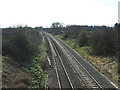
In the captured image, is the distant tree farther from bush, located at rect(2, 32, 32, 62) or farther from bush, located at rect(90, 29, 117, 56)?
bush, located at rect(2, 32, 32, 62)

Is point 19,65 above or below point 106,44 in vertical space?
below

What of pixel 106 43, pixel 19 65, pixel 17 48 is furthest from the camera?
pixel 106 43

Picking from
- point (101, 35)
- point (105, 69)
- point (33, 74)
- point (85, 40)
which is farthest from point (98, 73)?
point (85, 40)

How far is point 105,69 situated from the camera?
27.4 meters

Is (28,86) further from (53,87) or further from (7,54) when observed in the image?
(7,54)

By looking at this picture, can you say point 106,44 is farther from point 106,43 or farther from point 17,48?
point 17,48

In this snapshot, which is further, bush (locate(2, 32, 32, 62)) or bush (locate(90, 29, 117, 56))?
bush (locate(90, 29, 117, 56))

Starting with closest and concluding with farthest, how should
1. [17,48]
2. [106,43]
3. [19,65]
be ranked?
[19,65] < [17,48] < [106,43]

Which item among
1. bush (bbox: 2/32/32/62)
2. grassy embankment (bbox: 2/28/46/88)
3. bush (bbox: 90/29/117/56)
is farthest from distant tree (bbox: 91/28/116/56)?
bush (bbox: 2/32/32/62)

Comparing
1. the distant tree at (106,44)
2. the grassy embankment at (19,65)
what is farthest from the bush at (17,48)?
the distant tree at (106,44)

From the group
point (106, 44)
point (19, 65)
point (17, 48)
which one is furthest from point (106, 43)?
point (19, 65)

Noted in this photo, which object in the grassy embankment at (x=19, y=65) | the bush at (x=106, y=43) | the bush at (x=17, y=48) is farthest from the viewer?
the bush at (x=106, y=43)

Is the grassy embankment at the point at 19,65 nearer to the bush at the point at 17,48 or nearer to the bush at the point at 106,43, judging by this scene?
the bush at the point at 17,48

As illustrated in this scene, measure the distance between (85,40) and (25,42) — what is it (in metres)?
24.0
